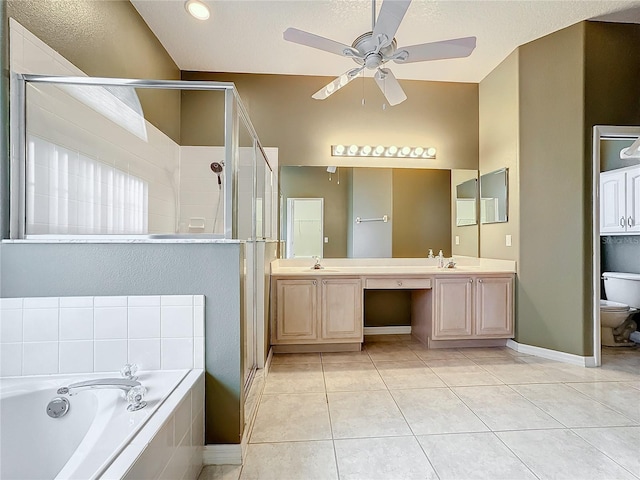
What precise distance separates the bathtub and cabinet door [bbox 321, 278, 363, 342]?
163cm

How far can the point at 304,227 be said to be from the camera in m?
3.38

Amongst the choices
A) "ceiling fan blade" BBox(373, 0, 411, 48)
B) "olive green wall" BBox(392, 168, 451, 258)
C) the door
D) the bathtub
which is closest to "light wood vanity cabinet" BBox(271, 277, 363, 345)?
the door

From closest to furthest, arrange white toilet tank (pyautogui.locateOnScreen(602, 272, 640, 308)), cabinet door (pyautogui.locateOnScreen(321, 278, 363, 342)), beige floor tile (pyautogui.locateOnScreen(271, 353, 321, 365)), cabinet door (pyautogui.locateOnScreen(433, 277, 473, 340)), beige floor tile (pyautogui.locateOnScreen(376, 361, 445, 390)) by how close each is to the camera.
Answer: beige floor tile (pyautogui.locateOnScreen(376, 361, 445, 390))
beige floor tile (pyautogui.locateOnScreen(271, 353, 321, 365))
cabinet door (pyautogui.locateOnScreen(321, 278, 363, 342))
cabinet door (pyautogui.locateOnScreen(433, 277, 473, 340))
white toilet tank (pyautogui.locateOnScreen(602, 272, 640, 308))

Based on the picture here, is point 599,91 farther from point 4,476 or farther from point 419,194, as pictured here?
point 4,476

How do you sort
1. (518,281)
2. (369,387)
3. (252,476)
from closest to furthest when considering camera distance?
(252,476) < (369,387) < (518,281)

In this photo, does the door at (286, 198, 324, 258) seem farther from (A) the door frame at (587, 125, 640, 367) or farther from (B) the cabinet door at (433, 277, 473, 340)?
(A) the door frame at (587, 125, 640, 367)

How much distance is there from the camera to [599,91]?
269 cm

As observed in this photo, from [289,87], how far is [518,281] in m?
3.04

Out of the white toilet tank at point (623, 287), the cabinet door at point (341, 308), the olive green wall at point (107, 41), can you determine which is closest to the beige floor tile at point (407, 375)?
the cabinet door at point (341, 308)

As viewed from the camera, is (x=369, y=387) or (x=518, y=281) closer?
(x=369, y=387)

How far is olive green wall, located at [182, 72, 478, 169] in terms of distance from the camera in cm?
342

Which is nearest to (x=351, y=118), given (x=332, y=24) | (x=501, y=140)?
(x=332, y=24)

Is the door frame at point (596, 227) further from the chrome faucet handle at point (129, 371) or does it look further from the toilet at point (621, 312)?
the chrome faucet handle at point (129, 371)

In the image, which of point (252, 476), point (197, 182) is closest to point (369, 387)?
point (252, 476)
